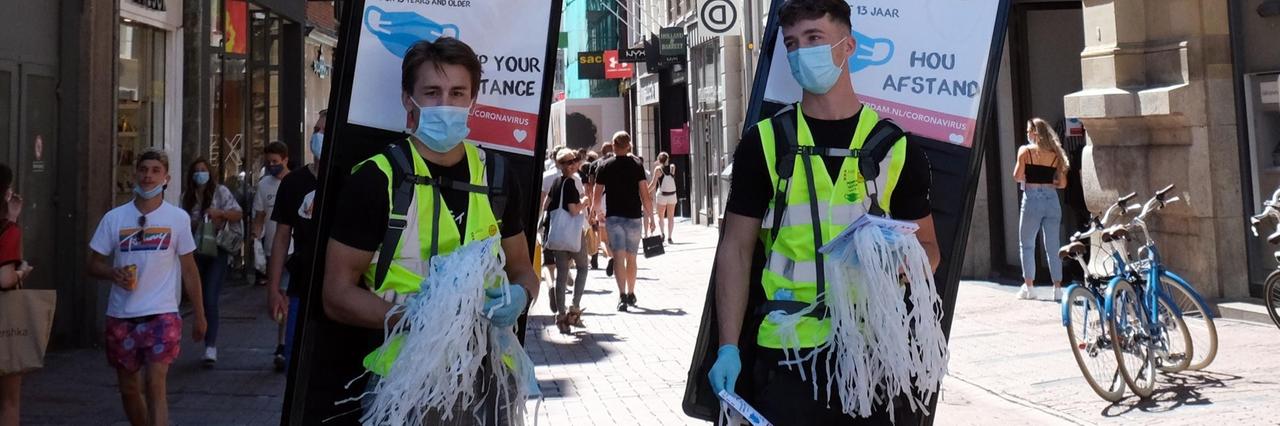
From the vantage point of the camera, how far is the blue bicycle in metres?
7.75

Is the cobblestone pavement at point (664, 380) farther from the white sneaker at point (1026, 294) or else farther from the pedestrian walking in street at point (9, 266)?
the pedestrian walking in street at point (9, 266)

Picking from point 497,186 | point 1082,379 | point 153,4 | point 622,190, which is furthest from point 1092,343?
point 153,4

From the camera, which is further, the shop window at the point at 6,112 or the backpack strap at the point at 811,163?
the shop window at the point at 6,112

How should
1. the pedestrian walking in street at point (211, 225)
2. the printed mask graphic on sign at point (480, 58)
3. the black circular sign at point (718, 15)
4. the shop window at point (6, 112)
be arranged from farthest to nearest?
the black circular sign at point (718, 15), the pedestrian walking in street at point (211, 225), the shop window at point (6, 112), the printed mask graphic on sign at point (480, 58)

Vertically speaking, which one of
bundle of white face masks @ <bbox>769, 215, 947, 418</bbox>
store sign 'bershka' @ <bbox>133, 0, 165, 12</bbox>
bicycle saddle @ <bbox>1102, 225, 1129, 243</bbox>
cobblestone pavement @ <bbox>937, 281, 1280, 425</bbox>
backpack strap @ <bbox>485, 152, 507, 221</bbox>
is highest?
store sign 'bershka' @ <bbox>133, 0, 165, 12</bbox>

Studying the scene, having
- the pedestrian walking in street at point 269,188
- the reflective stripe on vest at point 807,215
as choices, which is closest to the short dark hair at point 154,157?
the pedestrian walking in street at point 269,188

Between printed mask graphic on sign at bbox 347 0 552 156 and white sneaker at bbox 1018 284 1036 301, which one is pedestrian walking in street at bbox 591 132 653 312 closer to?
white sneaker at bbox 1018 284 1036 301

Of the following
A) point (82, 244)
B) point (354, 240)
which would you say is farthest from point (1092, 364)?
point (82, 244)

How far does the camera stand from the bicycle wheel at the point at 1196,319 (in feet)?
26.7

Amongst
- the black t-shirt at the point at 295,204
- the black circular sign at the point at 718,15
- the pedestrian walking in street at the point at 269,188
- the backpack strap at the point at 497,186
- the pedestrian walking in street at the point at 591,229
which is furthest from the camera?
the black circular sign at the point at 718,15

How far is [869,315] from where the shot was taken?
3.32 metres

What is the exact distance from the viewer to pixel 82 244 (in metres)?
10.9

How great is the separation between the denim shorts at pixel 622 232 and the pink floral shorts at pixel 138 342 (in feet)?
22.7

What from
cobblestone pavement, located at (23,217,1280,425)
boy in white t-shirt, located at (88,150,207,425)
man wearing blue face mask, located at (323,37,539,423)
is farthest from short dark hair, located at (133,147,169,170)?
man wearing blue face mask, located at (323,37,539,423)
